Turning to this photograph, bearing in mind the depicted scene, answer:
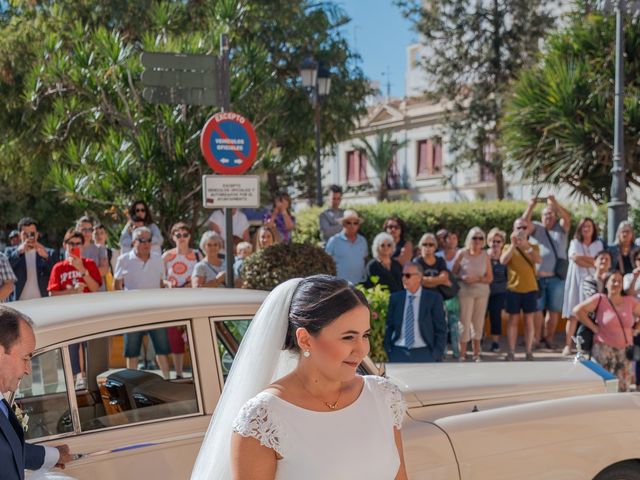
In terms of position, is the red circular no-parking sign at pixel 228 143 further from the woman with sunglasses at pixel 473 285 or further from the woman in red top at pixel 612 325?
the woman in red top at pixel 612 325

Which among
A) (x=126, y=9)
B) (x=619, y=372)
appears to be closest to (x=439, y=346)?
(x=619, y=372)

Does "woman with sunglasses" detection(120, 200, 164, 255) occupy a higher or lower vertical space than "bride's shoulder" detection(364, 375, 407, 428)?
higher

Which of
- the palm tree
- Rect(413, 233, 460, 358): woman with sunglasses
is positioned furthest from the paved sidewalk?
the palm tree

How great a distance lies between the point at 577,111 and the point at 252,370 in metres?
16.5

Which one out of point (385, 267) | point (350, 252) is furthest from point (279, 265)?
point (350, 252)

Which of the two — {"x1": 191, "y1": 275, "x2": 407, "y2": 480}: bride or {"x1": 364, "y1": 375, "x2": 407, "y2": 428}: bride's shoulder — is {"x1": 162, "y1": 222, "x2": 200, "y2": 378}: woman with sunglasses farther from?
{"x1": 364, "y1": 375, "x2": 407, "y2": 428}: bride's shoulder

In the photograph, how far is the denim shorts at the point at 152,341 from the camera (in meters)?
3.73

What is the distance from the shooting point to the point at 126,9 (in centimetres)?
1834

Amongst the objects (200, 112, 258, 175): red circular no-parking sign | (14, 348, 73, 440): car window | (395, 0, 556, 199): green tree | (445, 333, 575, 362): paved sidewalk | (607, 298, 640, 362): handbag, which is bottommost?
(445, 333, 575, 362): paved sidewalk

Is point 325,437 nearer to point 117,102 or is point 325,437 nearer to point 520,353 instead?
point 520,353

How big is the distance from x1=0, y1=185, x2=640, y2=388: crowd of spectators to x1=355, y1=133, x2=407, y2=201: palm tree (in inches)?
1440

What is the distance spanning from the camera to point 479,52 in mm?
34438

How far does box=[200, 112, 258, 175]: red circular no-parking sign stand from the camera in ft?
28.3

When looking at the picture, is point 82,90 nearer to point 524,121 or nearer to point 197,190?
point 197,190
